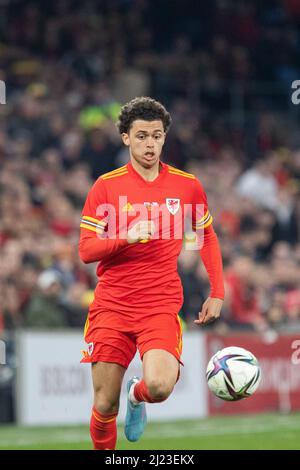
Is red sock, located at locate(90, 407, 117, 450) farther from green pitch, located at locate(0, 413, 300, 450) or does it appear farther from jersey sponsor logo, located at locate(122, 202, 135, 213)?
green pitch, located at locate(0, 413, 300, 450)

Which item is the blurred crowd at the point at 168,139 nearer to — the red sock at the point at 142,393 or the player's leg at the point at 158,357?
the red sock at the point at 142,393

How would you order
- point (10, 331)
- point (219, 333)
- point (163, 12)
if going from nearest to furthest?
1. point (10, 331)
2. point (219, 333)
3. point (163, 12)

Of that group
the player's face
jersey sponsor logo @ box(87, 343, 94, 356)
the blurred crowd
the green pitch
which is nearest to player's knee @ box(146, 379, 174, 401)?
jersey sponsor logo @ box(87, 343, 94, 356)

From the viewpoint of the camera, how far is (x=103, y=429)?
9.22 m

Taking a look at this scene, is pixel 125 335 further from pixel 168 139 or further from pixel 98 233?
pixel 168 139

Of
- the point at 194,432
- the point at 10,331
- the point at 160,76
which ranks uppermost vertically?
the point at 160,76

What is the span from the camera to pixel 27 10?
20719 mm

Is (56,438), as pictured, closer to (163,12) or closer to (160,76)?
(160,76)

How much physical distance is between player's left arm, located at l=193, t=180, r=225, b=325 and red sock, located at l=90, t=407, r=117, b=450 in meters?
0.89

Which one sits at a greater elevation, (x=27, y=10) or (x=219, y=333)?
(x=27, y=10)

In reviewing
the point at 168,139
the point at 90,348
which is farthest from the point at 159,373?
the point at 168,139

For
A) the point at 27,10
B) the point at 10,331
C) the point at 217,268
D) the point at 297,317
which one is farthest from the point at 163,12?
the point at 217,268

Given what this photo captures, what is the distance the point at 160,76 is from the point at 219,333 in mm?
6783


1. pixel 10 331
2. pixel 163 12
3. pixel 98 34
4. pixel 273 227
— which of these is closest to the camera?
pixel 10 331
